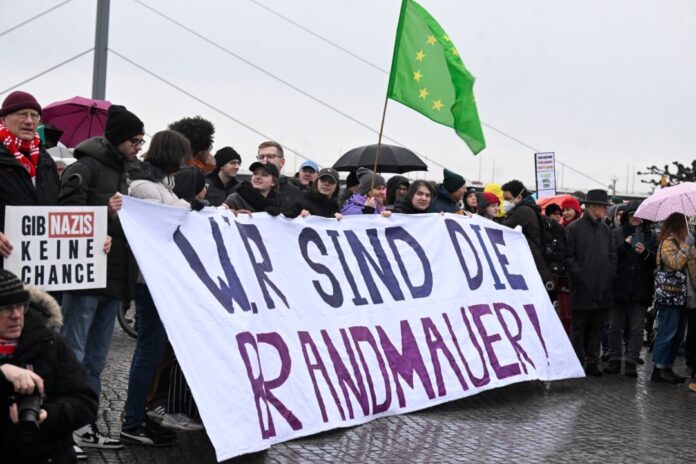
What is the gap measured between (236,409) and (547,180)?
61.2ft

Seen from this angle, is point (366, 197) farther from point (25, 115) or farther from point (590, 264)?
point (25, 115)

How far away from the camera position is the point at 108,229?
20.2 feet

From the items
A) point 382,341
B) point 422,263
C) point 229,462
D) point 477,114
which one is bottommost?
point 229,462

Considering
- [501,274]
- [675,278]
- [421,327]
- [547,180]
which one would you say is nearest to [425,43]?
[501,274]

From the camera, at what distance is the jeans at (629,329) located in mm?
11164

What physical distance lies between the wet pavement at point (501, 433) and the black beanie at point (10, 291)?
218cm

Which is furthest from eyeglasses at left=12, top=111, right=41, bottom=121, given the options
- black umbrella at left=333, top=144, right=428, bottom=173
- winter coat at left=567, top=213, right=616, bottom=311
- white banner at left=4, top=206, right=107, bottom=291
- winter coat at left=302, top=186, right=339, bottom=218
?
black umbrella at left=333, top=144, right=428, bottom=173

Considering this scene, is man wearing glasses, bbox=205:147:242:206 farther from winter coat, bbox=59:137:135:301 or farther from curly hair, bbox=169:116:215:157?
winter coat, bbox=59:137:135:301

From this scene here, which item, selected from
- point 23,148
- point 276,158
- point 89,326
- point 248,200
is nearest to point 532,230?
point 276,158

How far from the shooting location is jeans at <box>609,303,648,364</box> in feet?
36.6

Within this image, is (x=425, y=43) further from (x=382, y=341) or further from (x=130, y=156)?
(x=130, y=156)

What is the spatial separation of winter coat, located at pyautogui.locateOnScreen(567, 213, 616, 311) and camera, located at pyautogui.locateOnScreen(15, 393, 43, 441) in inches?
312

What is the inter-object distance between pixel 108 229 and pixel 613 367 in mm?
6728

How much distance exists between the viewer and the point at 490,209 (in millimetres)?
11969
